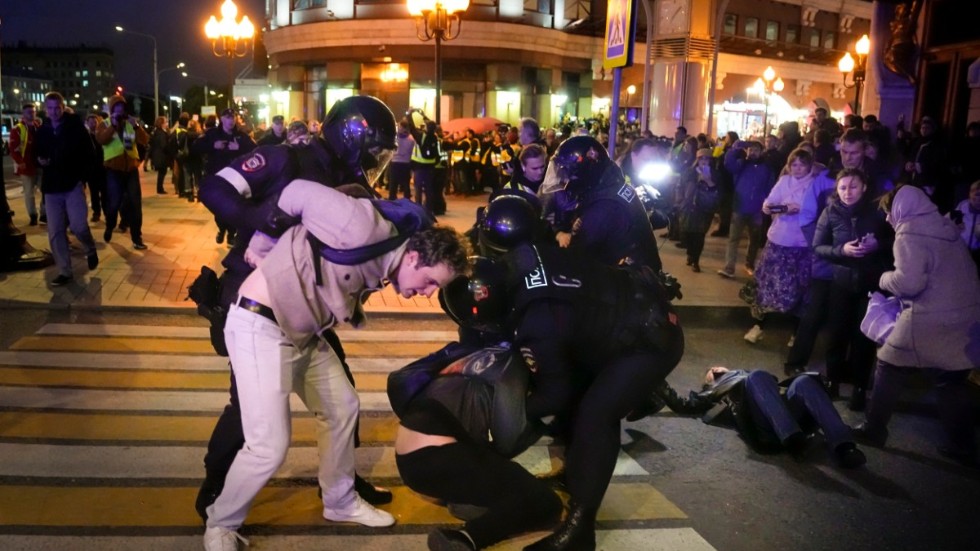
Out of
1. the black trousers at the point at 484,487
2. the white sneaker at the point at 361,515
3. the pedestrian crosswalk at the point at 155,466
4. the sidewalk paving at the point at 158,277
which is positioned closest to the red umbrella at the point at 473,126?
the sidewalk paving at the point at 158,277

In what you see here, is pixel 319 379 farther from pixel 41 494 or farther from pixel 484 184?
pixel 484 184

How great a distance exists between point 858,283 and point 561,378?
374cm

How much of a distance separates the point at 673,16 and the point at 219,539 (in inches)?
921

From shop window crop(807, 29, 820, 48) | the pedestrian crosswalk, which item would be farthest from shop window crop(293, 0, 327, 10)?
the pedestrian crosswalk

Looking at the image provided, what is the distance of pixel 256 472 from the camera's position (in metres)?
3.46

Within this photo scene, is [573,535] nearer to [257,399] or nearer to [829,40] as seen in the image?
[257,399]

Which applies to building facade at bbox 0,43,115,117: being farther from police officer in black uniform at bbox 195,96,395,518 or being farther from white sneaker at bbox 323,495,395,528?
white sneaker at bbox 323,495,395,528

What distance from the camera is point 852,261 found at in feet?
20.6

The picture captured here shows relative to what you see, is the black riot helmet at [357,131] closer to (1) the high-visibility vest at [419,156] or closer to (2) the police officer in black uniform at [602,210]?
(2) the police officer in black uniform at [602,210]

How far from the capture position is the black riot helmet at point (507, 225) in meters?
3.90

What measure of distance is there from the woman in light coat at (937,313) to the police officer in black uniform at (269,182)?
3222mm

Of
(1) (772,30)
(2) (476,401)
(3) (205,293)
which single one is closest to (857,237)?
(2) (476,401)

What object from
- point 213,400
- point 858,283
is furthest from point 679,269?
point 213,400

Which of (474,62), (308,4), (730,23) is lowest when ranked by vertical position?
(474,62)
